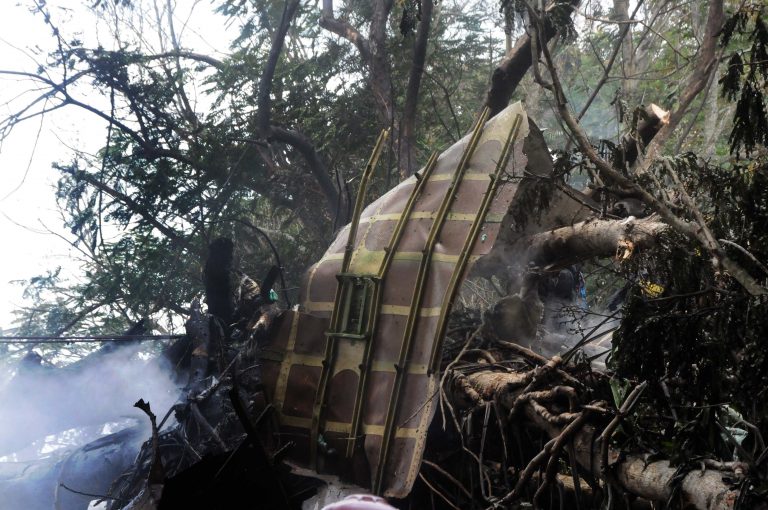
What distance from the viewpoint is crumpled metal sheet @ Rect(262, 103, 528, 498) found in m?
4.69

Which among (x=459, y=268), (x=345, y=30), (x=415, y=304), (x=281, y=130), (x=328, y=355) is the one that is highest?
(x=345, y=30)

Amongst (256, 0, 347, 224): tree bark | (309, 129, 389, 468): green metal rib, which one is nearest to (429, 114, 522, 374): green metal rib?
(309, 129, 389, 468): green metal rib

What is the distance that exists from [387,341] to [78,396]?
15.5 feet

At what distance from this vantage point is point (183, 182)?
1024cm

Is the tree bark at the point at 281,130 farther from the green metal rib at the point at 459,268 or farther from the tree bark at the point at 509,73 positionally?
the green metal rib at the point at 459,268

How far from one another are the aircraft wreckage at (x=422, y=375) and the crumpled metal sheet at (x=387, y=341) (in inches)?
0.5

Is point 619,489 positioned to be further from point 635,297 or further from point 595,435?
point 635,297

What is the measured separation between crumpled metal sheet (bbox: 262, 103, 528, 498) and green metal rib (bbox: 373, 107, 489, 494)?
33mm

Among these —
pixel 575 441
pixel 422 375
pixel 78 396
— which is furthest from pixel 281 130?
pixel 575 441

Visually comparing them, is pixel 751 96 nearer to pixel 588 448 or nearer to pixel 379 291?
pixel 588 448

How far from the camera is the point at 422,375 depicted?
4.75 meters

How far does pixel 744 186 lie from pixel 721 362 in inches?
32.4

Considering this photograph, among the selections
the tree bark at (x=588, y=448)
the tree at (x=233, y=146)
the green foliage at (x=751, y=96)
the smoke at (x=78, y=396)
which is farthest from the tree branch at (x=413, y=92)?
the green foliage at (x=751, y=96)

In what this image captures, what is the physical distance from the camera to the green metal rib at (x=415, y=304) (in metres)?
4.64
